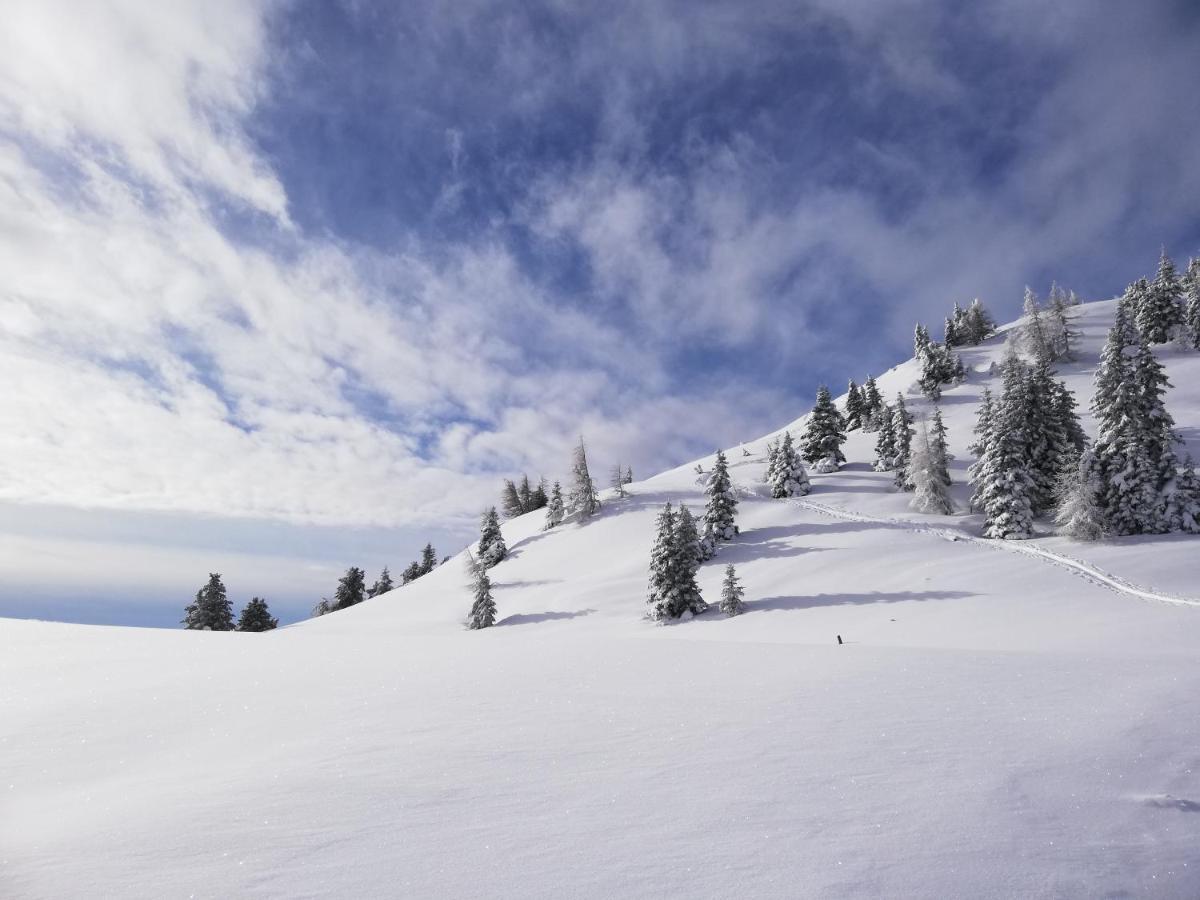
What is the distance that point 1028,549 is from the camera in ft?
128

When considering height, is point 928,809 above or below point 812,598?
above

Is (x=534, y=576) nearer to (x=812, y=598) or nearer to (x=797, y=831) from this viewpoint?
(x=812, y=598)

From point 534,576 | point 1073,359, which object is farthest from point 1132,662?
point 1073,359

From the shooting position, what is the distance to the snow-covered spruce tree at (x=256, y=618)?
65.6 metres

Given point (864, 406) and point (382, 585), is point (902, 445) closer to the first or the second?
point (864, 406)

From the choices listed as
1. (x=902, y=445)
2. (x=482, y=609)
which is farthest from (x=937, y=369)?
(x=482, y=609)

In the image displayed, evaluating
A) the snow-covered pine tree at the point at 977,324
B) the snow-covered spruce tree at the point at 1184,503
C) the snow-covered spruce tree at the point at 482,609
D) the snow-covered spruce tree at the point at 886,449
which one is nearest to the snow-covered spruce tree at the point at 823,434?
the snow-covered spruce tree at the point at 886,449

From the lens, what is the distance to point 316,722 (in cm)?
1038

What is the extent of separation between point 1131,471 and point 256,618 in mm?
86901

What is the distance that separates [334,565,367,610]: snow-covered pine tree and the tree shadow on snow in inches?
1660

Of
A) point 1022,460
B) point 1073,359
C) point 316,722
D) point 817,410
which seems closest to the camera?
point 316,722

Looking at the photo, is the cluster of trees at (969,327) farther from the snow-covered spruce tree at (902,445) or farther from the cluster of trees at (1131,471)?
the cluster of trees at (1131,471)

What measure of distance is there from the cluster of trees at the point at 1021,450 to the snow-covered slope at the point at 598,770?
26298 millimetres

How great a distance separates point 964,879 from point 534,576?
56.8 metres
